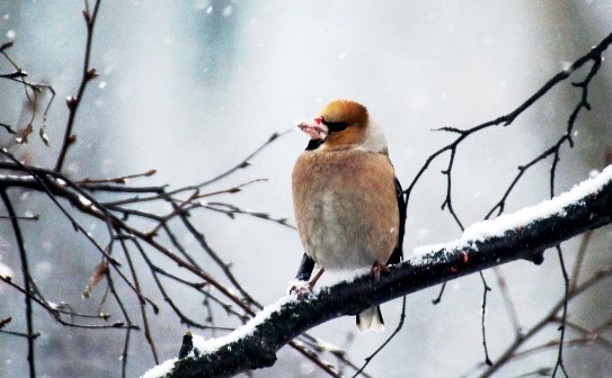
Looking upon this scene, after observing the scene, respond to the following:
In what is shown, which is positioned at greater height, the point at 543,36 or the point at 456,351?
the point at 543,36

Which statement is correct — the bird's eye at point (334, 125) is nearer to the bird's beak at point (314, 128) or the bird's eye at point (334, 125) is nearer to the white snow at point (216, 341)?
the bird's beak at point (314, 128)

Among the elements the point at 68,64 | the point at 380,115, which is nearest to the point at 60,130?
the point at 68,64

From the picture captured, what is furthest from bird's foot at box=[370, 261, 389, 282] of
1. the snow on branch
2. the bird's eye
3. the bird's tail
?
the bird's eye

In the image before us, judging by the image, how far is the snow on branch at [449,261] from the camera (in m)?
2.24

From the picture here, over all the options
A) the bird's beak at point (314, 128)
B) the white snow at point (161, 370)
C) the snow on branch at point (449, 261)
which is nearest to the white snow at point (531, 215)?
the snow on branch at point (449, 261)

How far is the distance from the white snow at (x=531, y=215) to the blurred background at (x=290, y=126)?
303cm

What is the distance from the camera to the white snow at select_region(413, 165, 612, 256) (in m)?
2.24

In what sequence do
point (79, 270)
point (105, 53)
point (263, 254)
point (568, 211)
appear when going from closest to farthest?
point (568, 211)
point (79, 270)
point (263, 254)
point (105, 53)

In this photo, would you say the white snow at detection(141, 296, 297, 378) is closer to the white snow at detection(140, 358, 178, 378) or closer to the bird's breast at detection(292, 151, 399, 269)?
the white snow at detection(140, 358, 178, 378)

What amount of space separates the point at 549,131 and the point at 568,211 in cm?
843

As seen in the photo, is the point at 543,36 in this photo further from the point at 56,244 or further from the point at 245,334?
the point at 245,334

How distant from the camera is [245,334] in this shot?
2342 mm

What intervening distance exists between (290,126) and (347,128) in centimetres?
81

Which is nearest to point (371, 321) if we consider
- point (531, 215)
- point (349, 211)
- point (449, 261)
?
point (349, 211)
